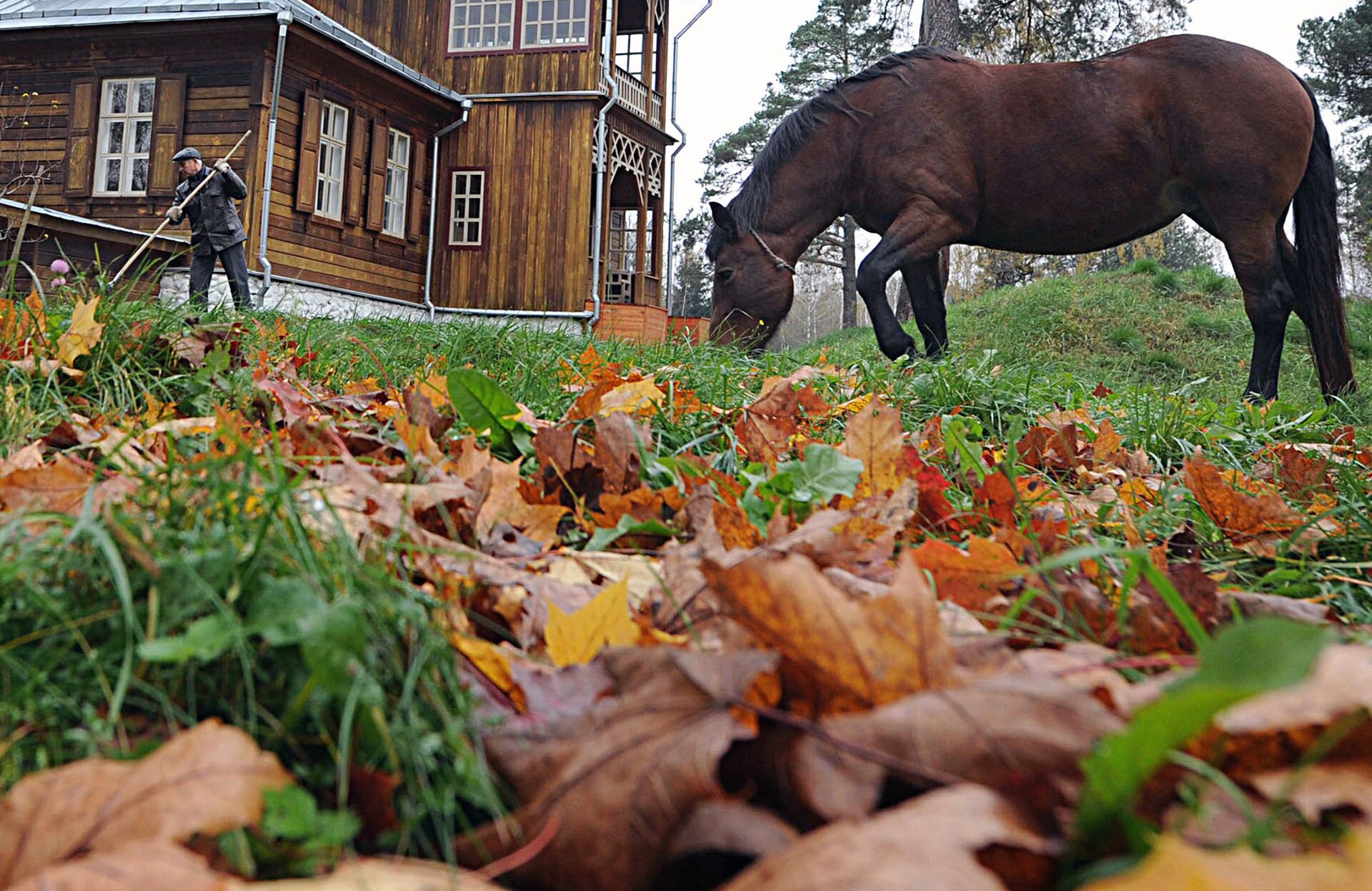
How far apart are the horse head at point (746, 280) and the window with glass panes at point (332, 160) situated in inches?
343

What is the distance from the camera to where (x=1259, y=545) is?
1.82 meters

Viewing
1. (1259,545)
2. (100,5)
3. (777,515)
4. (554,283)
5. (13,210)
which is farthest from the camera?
(554,283)

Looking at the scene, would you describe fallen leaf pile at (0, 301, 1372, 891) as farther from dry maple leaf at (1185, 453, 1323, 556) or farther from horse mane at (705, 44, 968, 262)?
horse mane at (705, 44, 968, 262)

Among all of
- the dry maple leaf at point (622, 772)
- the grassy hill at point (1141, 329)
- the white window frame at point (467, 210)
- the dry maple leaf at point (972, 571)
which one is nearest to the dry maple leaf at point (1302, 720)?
the dry maple leaf at point (622, 772)

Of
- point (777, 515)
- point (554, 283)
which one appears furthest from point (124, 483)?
point (554, 283)

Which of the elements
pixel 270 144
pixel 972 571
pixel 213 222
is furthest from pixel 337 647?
pixel 270 144

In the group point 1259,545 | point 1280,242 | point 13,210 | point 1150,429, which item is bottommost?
point 1259,545

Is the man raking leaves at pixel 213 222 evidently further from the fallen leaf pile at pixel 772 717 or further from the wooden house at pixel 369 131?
the fallen leaf pile at pixel 772 717

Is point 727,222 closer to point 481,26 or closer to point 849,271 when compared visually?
point 481,26

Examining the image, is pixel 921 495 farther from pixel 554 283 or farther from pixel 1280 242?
pixel 554 283

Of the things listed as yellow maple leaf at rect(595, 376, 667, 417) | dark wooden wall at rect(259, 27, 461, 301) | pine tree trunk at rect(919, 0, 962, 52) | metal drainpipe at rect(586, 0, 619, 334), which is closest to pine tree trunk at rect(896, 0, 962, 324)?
pine tree trunk at rect(919, 0, 962, 52)

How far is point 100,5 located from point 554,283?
7586 mm

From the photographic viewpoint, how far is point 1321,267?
5.80 meters

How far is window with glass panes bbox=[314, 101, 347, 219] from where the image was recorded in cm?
1366
